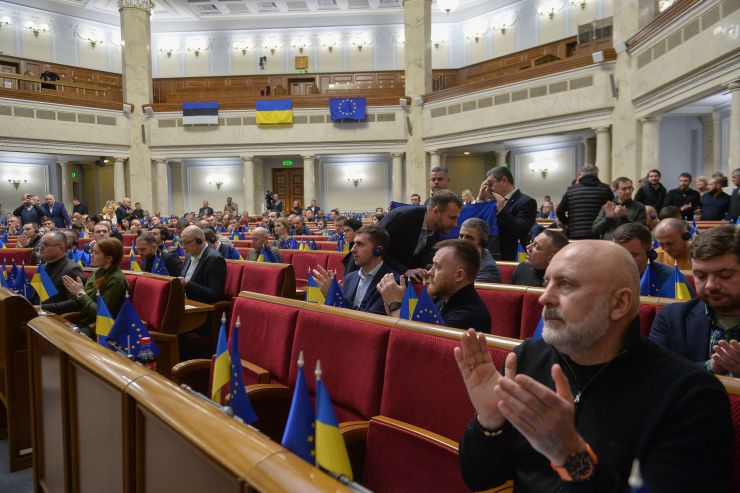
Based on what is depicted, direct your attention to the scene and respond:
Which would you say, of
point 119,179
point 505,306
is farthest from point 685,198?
point 119,179

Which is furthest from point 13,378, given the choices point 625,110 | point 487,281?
point 625,110

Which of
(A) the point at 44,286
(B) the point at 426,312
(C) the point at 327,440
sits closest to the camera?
(C) the point at 327,440

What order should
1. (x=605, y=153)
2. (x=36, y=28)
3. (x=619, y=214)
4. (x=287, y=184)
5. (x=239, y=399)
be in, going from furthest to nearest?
(x=287, y=184)
(x=36, y=28)
(x=605, y=153)
(x=619, y=214)
(x=239, y=399)

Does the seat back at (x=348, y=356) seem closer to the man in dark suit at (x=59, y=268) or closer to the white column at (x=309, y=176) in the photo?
the man in dark suit at (x=59, y=268)

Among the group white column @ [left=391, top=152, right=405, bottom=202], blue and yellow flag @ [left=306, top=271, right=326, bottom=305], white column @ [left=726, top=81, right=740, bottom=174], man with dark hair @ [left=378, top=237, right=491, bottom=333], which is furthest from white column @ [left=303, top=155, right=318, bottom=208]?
man with dark hair @ [left=378, top=237, right=491, bottom=333]

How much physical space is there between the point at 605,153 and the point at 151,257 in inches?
443

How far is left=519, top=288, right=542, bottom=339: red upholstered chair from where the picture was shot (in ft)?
9.61

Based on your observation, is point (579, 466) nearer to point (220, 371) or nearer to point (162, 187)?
point (220, 371)

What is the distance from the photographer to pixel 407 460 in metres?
1.91

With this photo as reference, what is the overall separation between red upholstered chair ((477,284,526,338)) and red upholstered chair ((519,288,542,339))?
5 centimetres

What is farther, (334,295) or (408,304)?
(334,295)

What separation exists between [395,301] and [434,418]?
1141 mm

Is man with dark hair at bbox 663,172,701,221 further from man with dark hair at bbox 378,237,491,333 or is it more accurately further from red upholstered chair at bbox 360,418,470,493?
red upholstered chair at bbox 360,418,470,493

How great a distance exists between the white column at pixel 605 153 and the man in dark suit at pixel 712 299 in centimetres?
1223
